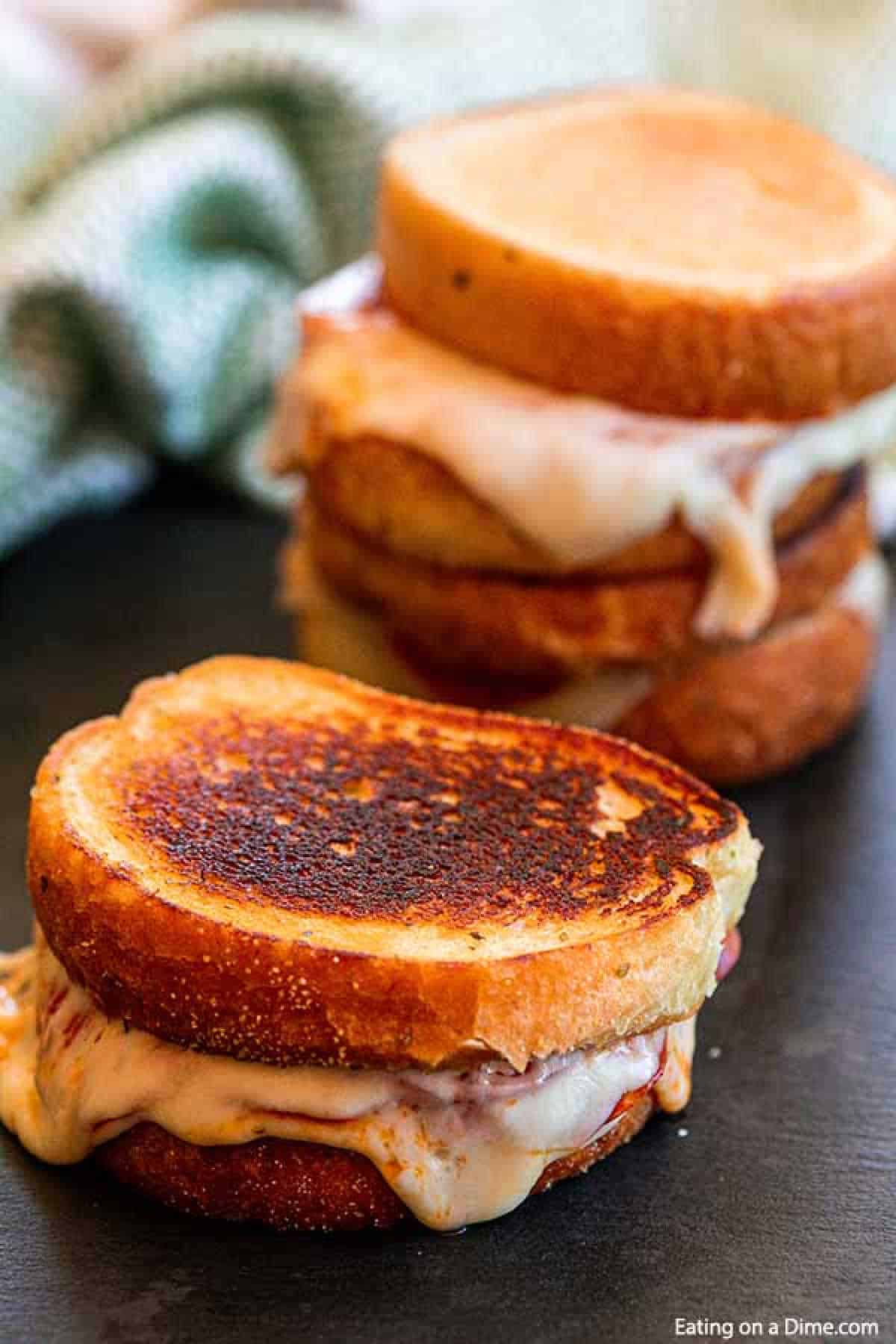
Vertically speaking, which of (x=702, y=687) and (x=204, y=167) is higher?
(x=204, y=167)

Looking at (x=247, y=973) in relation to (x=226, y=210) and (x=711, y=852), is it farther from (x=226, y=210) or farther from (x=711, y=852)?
(x=226, y=210)

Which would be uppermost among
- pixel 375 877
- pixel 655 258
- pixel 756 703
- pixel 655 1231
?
A: pixel 655 258

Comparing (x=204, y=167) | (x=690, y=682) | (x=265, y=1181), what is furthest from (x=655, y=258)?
(x=265, y=1181)

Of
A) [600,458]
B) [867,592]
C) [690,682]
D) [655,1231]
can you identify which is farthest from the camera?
[867,592]

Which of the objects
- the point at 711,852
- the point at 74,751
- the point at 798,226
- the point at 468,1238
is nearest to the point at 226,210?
the point at 798,226

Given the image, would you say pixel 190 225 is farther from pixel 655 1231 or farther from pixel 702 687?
pixel 655 1231

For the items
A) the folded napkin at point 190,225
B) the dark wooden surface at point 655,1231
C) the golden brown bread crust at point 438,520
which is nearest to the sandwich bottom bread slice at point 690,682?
the golden brown bread crust at point 438,520

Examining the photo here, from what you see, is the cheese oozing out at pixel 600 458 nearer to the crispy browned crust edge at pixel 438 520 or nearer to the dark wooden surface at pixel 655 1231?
the crispy browned crust edge at pixel 438 520
